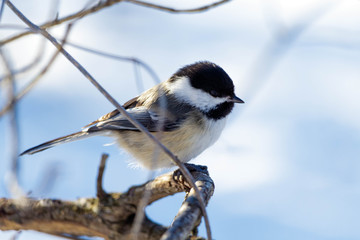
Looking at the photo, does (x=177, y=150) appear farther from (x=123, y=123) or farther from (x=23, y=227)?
(x=23, y=227)

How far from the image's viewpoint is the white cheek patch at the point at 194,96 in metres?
2.92

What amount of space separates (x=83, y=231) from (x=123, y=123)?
773 millimetres

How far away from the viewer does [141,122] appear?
112 inches

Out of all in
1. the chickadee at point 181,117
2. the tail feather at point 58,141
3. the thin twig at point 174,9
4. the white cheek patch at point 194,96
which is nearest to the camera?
the thin twig at point 174,9

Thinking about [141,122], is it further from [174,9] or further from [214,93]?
[174,9]

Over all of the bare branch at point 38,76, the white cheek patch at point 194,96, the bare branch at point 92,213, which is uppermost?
the white cheek patch at point 194,96

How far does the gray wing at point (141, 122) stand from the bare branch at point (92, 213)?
19.4 inches

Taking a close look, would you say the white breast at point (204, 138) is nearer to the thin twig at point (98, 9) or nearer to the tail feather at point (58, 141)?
the tail feather at point (58, 141)

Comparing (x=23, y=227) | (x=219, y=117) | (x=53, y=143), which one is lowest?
(x=23, y=227)

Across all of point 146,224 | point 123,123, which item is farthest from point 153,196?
point 123,123

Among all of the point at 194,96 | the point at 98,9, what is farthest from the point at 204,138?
the point at 98,9

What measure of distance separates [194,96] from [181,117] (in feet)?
0.61

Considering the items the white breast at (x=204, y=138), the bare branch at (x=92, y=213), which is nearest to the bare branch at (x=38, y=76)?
the bare branch at (x=92, y=213)

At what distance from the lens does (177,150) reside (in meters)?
2.74
